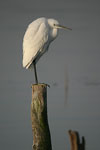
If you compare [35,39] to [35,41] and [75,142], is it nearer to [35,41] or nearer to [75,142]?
[35,41]

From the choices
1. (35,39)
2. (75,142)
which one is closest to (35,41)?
(35,39)

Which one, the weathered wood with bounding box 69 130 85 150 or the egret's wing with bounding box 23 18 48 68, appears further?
the egret's wing with bounding box 23 18 48 68

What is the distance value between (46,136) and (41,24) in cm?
170

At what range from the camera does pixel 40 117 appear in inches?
200

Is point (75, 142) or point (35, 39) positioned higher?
point (35, 39)

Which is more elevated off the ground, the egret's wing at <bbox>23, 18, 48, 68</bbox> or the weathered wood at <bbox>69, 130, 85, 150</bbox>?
the egret's wing at <bbox>23, 18, 48, 68</bbox>

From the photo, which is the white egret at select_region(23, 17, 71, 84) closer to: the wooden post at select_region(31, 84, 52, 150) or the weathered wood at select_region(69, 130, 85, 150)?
the wooden post at select_region(31, 84, 52, 150)

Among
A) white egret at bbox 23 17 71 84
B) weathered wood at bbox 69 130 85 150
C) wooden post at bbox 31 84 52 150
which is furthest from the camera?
white egret at bbox 23 17 71 84

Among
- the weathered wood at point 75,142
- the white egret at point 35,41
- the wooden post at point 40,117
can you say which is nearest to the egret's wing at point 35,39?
the white egret at point 35,41

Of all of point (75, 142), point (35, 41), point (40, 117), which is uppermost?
point (35, 41)

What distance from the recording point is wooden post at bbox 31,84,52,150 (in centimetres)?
504

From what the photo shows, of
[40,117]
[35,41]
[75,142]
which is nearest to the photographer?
[75,142]

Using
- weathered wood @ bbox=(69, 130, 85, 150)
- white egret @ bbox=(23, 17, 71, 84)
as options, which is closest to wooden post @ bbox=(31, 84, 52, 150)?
white egret @ bbox=(23, 17, 71, 84)

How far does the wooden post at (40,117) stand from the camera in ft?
16.5
